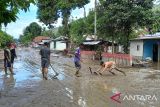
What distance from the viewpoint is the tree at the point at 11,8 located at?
33.7ft

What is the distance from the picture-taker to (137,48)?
40.8 metres

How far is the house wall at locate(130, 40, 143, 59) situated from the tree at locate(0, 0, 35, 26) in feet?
99.0

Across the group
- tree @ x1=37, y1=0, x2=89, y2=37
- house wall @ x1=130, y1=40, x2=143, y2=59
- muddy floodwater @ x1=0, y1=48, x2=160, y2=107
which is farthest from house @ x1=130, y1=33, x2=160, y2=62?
muddy floodwater @ x1=0, y1=48, x2=160, y2=107

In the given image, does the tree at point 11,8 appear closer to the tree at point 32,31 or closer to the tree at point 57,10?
the tree at point 57,10

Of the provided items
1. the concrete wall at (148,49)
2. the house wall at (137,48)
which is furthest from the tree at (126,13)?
the house wall at (137,48)

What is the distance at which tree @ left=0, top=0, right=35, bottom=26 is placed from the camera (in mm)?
10273

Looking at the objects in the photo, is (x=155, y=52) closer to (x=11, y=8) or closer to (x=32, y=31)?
(x=11, y=8)

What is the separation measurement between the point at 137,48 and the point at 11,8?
31611mm

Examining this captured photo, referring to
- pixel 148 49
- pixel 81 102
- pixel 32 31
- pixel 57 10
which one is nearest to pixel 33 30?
pixel 32 31

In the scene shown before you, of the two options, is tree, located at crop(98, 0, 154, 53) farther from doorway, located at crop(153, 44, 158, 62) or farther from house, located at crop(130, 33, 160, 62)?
doorway, located at crop(153, 44, 158, 62)

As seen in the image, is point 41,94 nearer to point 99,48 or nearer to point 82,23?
point 99,48

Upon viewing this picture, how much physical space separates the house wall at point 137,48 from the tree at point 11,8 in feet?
99.0

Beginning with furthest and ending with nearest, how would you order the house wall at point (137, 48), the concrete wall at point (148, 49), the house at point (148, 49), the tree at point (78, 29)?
the tree at point (78, 29), the house wall at point (137, 48), the concrete wall at point (148, 49), the house at point (148, 49)

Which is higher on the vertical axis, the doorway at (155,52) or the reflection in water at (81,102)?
the doorway at (155,52)
